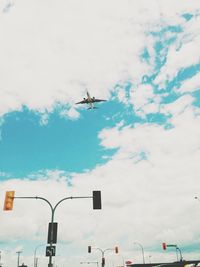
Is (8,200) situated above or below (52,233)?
above

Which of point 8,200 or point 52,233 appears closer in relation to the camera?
point 8,200

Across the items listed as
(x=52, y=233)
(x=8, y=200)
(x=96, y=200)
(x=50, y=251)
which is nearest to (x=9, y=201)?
(x=8, y=200)

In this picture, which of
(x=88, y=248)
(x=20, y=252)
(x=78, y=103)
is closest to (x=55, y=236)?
(x=78, y=103)

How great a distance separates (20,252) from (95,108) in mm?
81090

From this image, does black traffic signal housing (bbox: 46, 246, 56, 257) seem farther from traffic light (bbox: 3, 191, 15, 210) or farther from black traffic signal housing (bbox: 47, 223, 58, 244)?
traffic light (bbox: 3, 191, 15, 210)

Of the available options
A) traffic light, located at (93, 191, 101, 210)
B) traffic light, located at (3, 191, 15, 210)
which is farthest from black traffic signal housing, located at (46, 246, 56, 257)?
traffic light, located at (93, 191, 101, 210)

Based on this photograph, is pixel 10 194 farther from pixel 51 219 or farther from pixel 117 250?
pixel 117 250

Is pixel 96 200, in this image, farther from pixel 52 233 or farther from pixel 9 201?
pixel 9 201

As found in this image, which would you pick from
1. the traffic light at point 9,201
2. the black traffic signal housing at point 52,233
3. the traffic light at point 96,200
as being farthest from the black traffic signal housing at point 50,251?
the traffic light at point 96,200

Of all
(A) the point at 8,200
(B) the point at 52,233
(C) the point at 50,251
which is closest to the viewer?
(A) the point at 8,200

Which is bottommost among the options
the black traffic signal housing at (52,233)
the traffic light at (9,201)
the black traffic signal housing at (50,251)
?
the black traffic signal housing at (50,251)

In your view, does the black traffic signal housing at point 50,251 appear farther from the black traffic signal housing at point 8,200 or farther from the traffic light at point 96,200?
the traffic light at point 96,200

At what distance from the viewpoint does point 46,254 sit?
22625mm

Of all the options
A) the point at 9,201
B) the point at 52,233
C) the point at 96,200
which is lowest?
the point at 52,233
